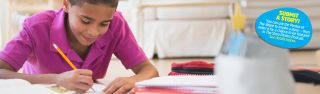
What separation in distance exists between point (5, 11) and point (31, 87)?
81.6 inches

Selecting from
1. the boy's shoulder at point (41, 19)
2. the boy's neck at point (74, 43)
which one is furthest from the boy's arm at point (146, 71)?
the boy's shoulder at point (41, 19)

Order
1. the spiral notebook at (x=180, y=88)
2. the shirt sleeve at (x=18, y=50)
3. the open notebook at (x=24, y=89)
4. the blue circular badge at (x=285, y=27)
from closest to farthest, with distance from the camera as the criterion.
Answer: the blue circular badge at (x=285, y=27) < the spiral notebook at (x=180, y=88) < the open notebook at (x=24, y=89) < the shirt sleeve at (x=18, y=50)

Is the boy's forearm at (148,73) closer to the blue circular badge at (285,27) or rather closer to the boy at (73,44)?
the boy at (73,44)

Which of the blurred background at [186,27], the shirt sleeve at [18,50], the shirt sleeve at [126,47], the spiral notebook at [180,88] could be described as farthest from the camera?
the blurred background at [186,27]

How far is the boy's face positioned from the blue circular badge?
1.61 feet

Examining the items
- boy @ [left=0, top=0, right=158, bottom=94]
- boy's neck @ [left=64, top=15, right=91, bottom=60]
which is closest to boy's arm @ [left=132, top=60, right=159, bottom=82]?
boy @ [left=0, top=0, right=158, bottom=94]

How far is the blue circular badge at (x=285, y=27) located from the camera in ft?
1.41

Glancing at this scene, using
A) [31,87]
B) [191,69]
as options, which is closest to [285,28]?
[31,87]

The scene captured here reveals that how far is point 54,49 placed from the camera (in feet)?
3.40

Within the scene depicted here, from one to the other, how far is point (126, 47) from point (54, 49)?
0.63ft

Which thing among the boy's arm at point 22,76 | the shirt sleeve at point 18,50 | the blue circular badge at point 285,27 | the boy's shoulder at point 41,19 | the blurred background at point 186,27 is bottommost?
the blurred background at point 186,27

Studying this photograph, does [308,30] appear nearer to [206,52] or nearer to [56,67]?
[56,67]

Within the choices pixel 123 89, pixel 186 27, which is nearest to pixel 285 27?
pixel 123 89

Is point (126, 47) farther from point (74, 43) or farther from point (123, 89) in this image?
point (123, 89)
